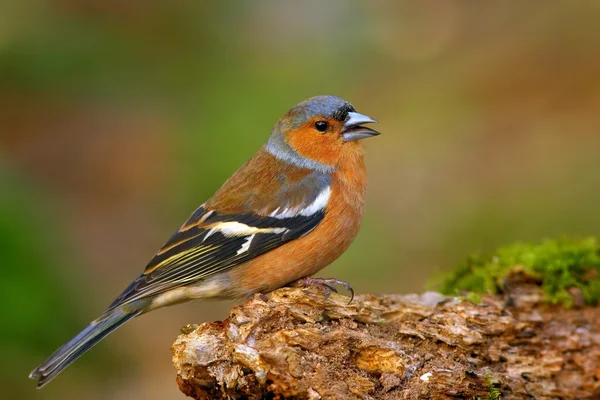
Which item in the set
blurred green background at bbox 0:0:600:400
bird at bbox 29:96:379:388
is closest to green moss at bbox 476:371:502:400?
bird at bbox 29:96:379:388

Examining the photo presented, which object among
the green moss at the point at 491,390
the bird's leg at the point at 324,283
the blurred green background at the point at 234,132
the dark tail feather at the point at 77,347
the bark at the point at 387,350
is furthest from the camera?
the blurred green background at the point at 234,132

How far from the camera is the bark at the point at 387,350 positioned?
3.79m

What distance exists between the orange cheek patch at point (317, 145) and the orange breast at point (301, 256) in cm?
45

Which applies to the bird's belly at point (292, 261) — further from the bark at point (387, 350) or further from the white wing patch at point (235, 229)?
the bark at point (387, 350)

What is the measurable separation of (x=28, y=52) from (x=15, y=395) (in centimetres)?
613

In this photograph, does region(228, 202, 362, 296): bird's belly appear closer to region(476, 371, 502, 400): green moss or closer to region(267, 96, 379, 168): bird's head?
region(267, 96, 379, 168): bird's head

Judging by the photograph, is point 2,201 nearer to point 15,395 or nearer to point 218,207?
point 15,395

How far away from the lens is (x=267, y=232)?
16.2 ft

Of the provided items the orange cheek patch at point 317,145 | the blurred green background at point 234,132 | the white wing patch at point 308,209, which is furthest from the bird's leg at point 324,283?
the blurred green background at point 234,132

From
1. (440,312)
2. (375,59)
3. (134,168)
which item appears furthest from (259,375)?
(375,59)

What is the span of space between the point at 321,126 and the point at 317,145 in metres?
0.14

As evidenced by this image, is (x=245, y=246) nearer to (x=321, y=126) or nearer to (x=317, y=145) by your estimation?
(x=317, y=145)

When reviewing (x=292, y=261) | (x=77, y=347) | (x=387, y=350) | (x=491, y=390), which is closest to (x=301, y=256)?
(x=292, y=261)

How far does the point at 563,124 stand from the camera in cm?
1041
